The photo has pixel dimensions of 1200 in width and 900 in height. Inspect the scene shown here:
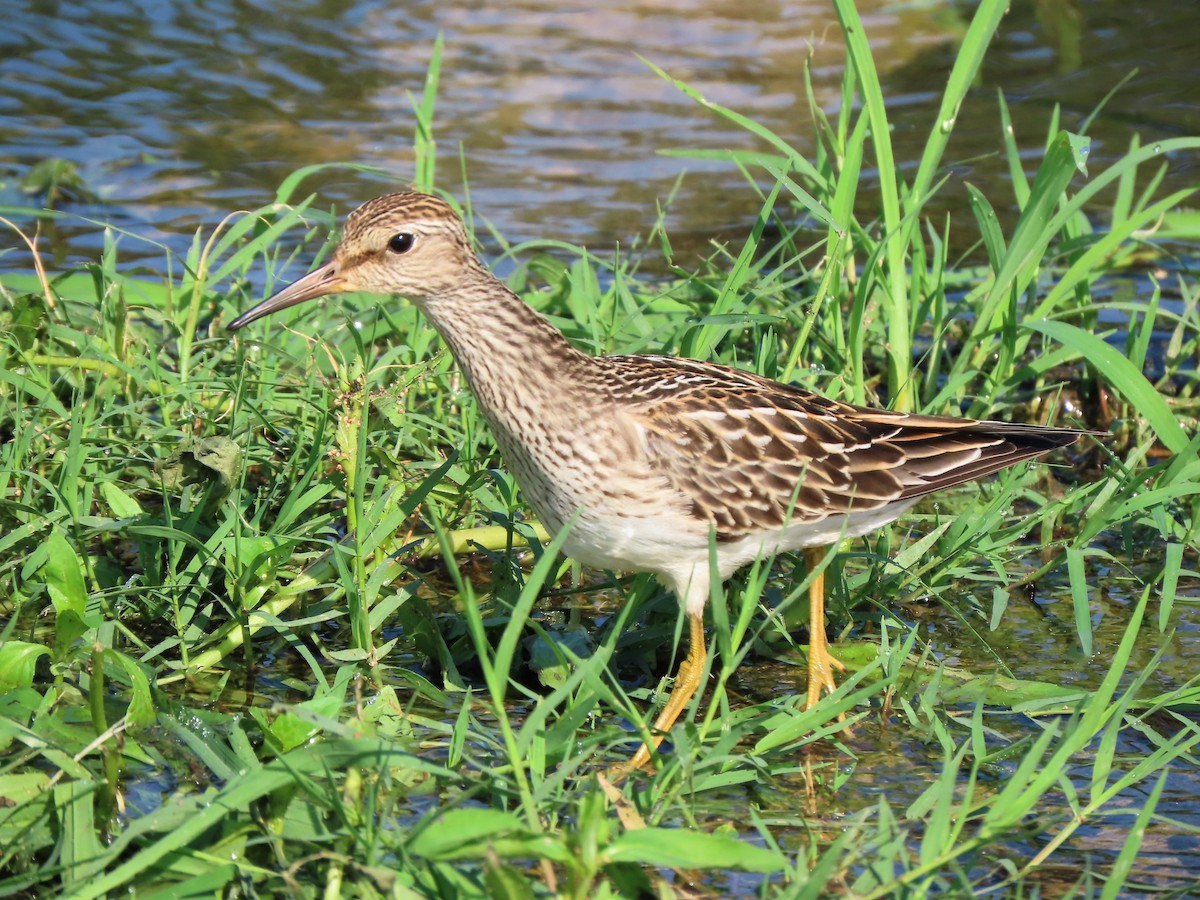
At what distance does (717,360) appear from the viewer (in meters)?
6.32

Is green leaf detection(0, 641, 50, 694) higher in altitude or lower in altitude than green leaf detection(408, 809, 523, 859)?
lower

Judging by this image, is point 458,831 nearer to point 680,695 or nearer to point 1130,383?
point 680,695

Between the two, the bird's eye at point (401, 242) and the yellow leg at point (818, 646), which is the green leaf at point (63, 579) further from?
the yellow leg at point (818, 646)

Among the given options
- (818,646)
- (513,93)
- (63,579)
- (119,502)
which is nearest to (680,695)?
(818,646)

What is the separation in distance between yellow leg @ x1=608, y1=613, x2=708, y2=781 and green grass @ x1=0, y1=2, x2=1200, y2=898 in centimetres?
10

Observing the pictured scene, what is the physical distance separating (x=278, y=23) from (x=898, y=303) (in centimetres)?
783

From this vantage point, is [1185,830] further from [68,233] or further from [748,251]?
[68,233]

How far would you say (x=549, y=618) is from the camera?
224 inches

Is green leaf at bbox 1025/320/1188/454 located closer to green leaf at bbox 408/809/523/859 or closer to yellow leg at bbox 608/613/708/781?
yellow leg at bbox 608/613/708/781

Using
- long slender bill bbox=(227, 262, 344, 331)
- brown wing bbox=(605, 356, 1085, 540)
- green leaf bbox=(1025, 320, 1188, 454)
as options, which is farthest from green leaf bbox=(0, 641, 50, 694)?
green leaf bbox=(1025, 320, 1188, 454)

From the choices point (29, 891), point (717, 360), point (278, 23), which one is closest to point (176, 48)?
point (278, 23)

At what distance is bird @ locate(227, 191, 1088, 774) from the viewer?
496 cm

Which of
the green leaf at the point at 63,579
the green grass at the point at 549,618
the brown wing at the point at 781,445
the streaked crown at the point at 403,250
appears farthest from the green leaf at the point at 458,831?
the streaked crown at the point at 403,250

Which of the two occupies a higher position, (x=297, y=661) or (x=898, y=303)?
(x=898, y=303)
